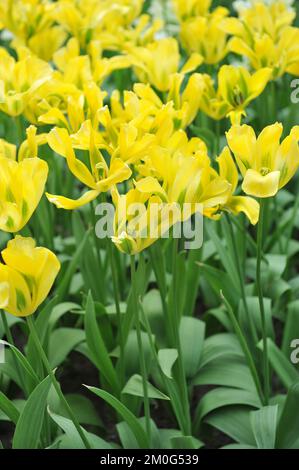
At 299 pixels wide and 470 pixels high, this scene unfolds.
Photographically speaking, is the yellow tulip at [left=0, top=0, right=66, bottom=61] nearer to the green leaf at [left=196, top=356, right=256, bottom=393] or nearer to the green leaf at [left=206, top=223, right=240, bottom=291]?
the green leaf at [left=206, top=223, right=240, bottom=291]

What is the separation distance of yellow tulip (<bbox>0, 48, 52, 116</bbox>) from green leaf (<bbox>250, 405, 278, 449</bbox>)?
94cm

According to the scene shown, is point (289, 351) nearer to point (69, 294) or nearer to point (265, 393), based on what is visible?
point (265, 393)

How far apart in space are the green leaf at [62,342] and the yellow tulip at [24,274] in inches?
29.1

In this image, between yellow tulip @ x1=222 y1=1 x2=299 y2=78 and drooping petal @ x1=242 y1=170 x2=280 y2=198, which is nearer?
drooping petal @ x1=242 y1=170 x2=280 y2=198

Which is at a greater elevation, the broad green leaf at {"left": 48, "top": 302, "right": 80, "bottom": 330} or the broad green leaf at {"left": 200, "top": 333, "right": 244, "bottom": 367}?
the broad green leaf at {"left": 48, "top": 302, "right": 80, "bottom": 330}

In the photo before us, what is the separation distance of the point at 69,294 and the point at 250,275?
566mm

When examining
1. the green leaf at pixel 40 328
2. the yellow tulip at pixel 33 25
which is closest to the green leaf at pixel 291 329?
the green leaf at pixel 40 328

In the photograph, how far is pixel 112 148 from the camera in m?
1.80

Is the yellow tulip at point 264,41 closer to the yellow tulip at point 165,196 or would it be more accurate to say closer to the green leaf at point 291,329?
the green leaf at point 291,329

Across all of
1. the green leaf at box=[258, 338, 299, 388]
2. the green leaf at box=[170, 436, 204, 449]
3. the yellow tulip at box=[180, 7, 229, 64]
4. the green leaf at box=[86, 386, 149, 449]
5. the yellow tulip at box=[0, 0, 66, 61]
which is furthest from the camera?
the yellow tulip at box=[0, 0, 66, 61]

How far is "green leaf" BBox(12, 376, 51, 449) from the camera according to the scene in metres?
1.62

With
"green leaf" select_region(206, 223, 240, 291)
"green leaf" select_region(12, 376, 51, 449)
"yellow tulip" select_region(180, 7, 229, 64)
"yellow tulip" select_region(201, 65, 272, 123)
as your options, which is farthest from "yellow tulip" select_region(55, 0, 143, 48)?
"green leaf" select_region(12, 376, 51, 449)

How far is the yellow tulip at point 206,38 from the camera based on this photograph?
2.55 m
